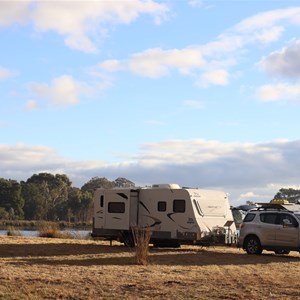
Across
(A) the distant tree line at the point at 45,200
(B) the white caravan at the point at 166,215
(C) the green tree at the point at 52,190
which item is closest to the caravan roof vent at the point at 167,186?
(B) the white caravan at the point at 166,215

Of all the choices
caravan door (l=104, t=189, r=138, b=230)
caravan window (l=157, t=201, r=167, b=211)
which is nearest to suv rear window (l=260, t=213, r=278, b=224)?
caravan window (l=157, t=201, r=167, b=211)

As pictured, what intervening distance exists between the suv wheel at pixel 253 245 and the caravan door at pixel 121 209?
4.70 m

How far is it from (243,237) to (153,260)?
4953 millimetres

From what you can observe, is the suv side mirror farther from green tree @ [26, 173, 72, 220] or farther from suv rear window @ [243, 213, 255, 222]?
green tree @ [26, 173, 72, 220]

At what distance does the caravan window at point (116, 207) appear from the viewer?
25.4 meters

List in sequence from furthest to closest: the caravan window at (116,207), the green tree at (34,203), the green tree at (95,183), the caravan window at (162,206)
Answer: the green tree at (95,183) → the green tree at (34,203) → the caravan window at (116,207) → the caravan window at (162,206)

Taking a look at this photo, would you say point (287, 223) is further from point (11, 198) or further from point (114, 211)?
point (11, 198)

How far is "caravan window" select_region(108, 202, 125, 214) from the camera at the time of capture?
25.4 meters

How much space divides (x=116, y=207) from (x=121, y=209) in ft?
0.93

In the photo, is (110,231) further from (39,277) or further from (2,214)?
(2,214)

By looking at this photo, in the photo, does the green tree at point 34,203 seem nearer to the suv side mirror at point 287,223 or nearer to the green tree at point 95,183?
the green tree at point 95,183

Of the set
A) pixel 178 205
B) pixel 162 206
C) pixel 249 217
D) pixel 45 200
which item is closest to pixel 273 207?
pixel 249 217

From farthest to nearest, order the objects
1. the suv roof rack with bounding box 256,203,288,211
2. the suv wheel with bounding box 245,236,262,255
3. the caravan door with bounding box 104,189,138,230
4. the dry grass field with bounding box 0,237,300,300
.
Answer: the caravan door with bounding box 104,189,138,230 < the suv roof rack with bounding box 256,203,288,211 < the suv wheel with bounding box 245,236,262,255 < the dry grass field with bounding box 0,237,300,300

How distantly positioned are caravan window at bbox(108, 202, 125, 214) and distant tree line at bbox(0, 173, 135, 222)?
43.7m
